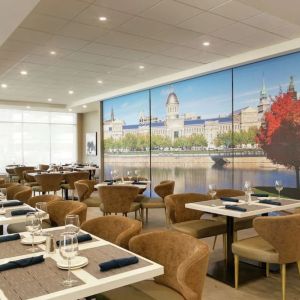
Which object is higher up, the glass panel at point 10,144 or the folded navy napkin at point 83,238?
the glass panel at point 10,144

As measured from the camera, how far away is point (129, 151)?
10.8 m

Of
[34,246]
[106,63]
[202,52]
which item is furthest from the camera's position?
[106,63]

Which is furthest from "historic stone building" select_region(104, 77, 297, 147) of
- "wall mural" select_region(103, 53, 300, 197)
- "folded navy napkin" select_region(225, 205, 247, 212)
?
"folded navy napkin" select_region(225, 205, 247, 212)

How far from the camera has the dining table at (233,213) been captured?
3704mm

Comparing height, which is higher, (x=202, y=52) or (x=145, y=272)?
(x=202, y=52)

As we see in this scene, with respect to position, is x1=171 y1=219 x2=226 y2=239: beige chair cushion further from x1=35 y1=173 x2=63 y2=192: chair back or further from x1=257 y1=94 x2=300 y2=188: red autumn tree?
x1=35 y1=173 x2=63 y2=192: chair back

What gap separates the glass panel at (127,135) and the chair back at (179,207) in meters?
5.30

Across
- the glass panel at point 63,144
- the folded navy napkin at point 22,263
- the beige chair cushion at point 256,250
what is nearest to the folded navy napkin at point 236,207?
the beige chair cushion at point 256,250

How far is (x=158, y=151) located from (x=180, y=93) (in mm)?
1787

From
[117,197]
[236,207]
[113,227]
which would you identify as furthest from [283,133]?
[113,227]

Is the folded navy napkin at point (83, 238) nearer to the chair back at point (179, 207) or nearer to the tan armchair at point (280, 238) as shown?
the tan armchair at point (280, 238)

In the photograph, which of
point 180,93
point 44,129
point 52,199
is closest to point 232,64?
point 180,93

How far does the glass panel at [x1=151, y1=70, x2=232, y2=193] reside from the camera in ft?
24.9

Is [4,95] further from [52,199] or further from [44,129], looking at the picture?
[52,199]
